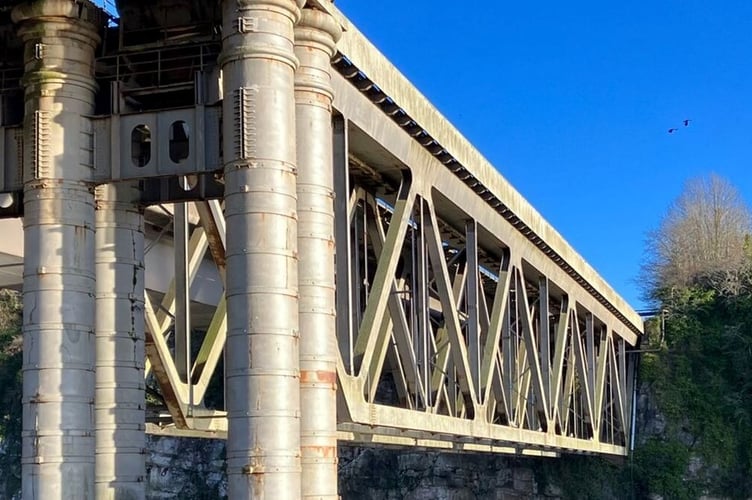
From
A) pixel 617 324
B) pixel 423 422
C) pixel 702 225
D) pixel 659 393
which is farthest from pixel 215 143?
pixel 702 225

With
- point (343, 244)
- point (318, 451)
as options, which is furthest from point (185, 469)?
point (318, 451)

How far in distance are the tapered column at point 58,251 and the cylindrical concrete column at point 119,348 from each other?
0.89m

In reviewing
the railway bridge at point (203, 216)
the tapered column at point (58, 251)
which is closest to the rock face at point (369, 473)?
the railway bridge at point (203, 216)

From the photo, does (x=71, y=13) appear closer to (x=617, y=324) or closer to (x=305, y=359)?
(x=305, y=359)

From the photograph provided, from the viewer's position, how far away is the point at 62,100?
14.6m

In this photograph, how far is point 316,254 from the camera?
15.0 meters

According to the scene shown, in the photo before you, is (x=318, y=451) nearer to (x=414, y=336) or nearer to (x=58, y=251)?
(x=58, y=251)

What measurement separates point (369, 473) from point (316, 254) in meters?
41.8

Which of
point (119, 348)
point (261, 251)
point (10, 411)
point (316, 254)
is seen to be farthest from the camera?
point (10, 411)

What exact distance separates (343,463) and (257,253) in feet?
139

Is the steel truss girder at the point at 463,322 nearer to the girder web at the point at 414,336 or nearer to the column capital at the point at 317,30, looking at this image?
the girder web at the point at 414,336

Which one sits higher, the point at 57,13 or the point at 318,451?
the point at 57,13

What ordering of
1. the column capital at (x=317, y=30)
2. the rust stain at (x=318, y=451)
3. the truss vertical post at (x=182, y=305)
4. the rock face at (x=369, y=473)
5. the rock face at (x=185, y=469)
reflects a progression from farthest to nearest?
1. the rock face at (x=185, y=469)
2. the rock face at (x=369, y=473)
3. the truss vertical post at (x=182, y=305)
4. the column capital at (x=317, y=30)
5. the rust stain at (x=318, y=451)

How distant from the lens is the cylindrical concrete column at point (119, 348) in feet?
50.1
